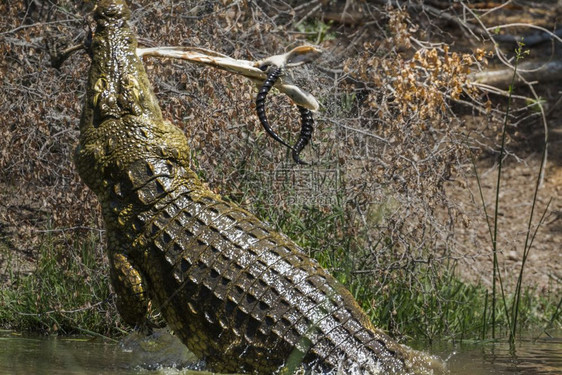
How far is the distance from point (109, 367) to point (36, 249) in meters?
2.29

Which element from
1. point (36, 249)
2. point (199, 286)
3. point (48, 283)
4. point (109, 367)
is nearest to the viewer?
point (199, 286)

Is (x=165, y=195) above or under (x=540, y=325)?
above

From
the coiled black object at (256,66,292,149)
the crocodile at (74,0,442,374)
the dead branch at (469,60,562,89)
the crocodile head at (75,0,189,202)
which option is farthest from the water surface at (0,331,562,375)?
the dead branch at (469,60,562,89)

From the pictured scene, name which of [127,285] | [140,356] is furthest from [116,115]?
[140,356]

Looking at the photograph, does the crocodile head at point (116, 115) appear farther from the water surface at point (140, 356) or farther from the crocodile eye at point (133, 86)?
the water surface at point (140, 356)

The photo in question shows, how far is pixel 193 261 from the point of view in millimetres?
4426

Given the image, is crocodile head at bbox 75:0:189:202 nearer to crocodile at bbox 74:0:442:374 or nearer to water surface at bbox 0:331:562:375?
crocodile at bbox 74:0:442:374

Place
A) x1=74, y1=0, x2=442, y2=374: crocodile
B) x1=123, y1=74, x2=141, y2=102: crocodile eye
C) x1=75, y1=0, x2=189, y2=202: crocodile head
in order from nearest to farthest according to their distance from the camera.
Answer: x1=74, y1=0, x2=442, y2=374: crocodile, x1=75, y1=0, x2=189, y2=202: crocodile head, x1=123, y1=74, x2=141, y2=102: crocodile eye

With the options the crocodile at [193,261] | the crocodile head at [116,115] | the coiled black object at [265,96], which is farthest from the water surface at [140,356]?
the coiled black object at [265,96]

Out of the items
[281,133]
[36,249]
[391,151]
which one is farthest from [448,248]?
[36,249]

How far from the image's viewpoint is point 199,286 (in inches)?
173

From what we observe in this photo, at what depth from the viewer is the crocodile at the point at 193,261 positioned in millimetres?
4195

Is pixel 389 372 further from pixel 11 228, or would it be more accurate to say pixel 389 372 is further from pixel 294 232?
pixel 11 228

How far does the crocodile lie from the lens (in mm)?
4195
